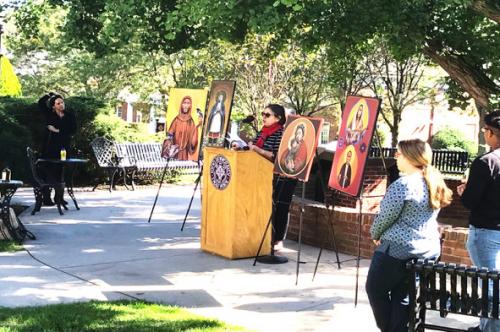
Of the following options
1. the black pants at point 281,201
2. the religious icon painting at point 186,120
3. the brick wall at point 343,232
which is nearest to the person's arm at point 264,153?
the black pants at point 281,201

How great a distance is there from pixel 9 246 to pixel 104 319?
11.2ft

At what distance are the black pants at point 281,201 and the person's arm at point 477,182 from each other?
3.47 m

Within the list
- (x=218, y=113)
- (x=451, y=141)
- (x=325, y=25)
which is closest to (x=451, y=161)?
(x=451, y=141)

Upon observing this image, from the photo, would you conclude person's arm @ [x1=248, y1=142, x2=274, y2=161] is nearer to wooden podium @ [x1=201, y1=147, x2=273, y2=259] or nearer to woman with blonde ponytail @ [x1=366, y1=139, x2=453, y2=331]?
wooden podium @ [x1=201, y1=147, x2=273, y2=259]

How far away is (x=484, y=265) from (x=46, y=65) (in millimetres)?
31630

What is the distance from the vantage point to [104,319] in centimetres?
514

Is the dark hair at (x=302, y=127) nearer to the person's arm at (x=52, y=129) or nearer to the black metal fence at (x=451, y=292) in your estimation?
the black metal fence at (x=451, y=292)

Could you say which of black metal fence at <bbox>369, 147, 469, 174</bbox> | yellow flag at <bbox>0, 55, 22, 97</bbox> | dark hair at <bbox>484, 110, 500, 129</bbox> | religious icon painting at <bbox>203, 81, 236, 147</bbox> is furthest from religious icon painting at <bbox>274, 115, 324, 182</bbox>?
black metal fence at <bbox>369, 147, 469, 174</bbox>

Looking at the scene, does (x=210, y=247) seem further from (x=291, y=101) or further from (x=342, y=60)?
(x=291, y=101)

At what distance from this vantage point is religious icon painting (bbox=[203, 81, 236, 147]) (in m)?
8.59

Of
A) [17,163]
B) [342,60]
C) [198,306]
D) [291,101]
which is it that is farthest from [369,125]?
[291,101]

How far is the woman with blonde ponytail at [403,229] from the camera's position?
13.9 ft

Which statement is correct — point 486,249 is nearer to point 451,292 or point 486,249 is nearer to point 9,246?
point 451,292

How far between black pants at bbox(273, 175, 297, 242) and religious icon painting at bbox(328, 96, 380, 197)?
4.01ft
